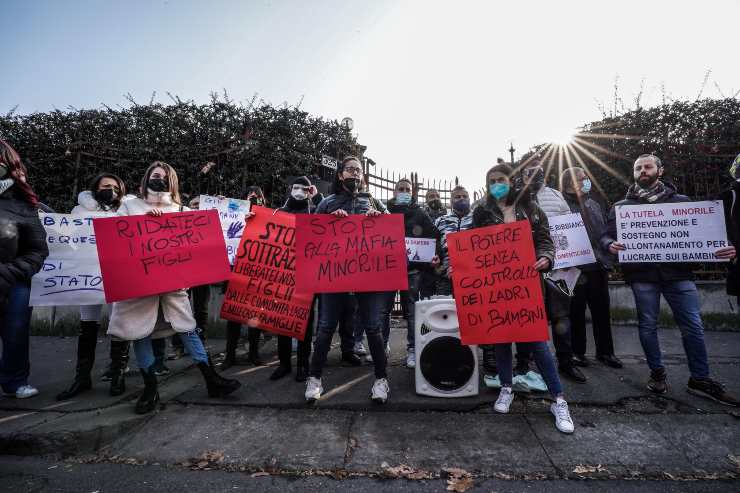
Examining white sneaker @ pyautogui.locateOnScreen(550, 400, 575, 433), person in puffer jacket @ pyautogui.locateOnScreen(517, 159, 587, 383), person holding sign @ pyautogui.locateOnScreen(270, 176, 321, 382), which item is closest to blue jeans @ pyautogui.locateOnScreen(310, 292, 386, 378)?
person holding sign @ pyautogui.locateOnScreen(270, 176, 321, 382)

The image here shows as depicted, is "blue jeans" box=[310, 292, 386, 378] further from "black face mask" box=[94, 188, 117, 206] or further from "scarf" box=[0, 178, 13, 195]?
"scarf" box=[0, 178, 13, 195]

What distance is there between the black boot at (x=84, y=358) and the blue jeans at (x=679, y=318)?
16.2 feet

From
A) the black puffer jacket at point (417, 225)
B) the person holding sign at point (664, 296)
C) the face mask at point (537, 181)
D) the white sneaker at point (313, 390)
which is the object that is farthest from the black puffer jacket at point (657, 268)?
the white sneaker at point (313, 390)

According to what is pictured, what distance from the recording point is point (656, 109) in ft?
21.6

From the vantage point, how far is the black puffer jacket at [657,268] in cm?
300

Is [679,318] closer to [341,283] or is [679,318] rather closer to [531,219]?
[531,219]

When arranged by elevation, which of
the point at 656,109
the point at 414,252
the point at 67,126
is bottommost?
the point at 414,252

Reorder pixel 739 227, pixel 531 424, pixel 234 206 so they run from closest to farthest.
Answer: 1. pixel 531 424
2. pixel 739 227
3. pixel 234 206

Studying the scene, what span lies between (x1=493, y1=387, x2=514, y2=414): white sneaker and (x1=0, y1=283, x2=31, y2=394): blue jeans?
4.09m

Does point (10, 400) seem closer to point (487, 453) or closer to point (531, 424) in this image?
point (487, 453)

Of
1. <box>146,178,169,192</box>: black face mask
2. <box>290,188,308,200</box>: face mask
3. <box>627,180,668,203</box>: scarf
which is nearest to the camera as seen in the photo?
<box>146,178,169,192</box>: black face mask

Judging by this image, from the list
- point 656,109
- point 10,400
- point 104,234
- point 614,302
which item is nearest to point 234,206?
point 104,234

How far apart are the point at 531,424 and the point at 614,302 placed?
5.00 m

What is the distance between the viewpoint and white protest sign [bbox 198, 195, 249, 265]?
16.2 feet
